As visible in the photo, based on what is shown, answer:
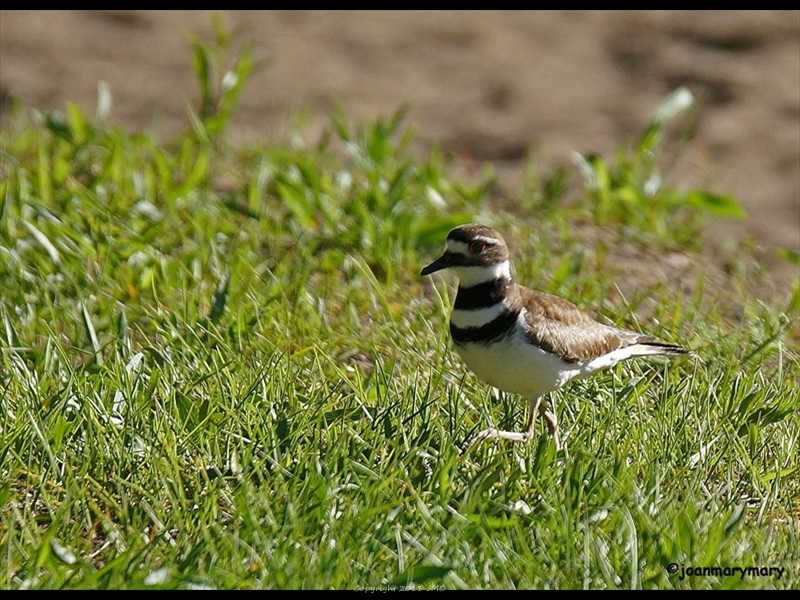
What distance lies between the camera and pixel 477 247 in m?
4.86

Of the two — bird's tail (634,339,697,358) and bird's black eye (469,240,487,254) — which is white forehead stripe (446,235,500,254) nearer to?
bird's black eye (469,240,487,254)

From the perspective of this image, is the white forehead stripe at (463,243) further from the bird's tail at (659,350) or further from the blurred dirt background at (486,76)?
the blurred dirt background at (486,76)

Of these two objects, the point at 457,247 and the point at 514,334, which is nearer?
the point at 514,334

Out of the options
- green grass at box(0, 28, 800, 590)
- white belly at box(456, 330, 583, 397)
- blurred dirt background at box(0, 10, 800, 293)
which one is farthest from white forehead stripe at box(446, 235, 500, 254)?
blurred dirt background at box(0, 10, 800, 293)

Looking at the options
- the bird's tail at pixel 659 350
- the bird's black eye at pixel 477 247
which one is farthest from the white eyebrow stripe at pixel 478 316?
the bird's tail at pixel 659 350

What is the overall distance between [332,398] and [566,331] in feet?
3.28

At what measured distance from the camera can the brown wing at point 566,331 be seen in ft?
15.5

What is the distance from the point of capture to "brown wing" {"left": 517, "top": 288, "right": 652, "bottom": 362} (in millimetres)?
4734

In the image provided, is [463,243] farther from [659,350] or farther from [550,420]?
[659,350]

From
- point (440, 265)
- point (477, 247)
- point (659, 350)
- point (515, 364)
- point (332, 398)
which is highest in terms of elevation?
point (477, 247)

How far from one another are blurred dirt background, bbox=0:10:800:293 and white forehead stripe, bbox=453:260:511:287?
3.01 meters

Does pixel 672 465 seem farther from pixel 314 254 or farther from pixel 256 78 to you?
pixel 256 78

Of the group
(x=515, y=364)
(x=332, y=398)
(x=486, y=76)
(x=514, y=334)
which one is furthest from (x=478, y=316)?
(x=486, y=76)

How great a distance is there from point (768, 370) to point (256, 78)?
16.1ft
